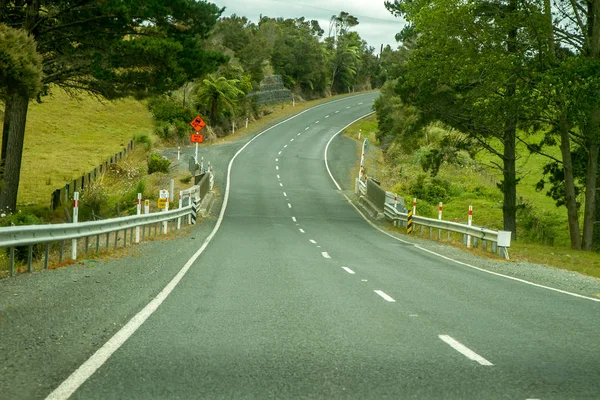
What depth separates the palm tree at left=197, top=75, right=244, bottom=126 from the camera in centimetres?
6369

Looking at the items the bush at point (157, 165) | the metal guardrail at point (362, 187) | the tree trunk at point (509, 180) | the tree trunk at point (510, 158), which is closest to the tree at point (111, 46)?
the tree trunk at point (510, 158)

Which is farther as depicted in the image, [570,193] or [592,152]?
[570,193]

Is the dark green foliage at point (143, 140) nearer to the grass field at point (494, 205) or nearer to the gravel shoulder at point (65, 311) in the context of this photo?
the grass field at point (494, 205)

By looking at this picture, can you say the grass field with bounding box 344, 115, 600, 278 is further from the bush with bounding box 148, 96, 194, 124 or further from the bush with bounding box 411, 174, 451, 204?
the bush with bounding box 148, 96, 194, 124

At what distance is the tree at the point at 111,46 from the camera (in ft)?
77.6

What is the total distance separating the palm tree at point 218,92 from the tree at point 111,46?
3693 centimetres

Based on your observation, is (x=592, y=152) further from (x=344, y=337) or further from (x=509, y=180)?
(x=344, y=337)

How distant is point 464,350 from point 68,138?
58896 millimetres

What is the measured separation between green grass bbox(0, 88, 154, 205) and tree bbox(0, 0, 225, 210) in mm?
6109

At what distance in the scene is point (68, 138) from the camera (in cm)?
6188

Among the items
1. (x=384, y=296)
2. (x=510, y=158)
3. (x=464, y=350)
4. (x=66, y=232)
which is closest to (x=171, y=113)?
(x=510, y=158)

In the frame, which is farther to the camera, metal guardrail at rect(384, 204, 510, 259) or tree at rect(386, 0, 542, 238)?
tree at rect(386, 0, 542, 238)

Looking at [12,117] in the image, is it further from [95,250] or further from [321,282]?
[321,282]

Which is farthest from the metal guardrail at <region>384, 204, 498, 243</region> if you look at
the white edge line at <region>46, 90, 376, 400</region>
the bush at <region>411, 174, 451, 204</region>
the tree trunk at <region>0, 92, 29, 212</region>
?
the tree trunk at <region>0, 92, 29, 212</region>
